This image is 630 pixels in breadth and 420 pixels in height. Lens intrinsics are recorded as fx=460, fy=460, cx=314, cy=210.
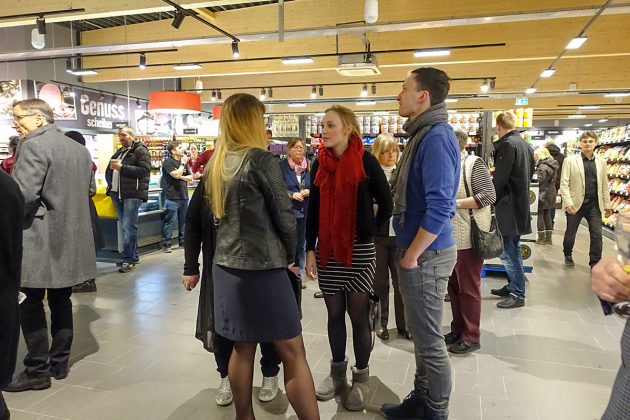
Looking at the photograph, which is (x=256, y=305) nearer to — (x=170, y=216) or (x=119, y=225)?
(x=119, y=225)

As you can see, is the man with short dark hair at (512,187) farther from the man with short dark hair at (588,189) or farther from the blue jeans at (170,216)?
the blue jeans at (170,216)

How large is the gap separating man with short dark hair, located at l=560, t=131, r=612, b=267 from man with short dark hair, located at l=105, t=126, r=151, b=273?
5263 mm

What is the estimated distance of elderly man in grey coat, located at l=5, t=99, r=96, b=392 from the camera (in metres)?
2.66

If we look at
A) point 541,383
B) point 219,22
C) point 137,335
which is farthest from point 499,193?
point 219,22

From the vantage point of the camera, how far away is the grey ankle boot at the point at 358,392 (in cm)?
249

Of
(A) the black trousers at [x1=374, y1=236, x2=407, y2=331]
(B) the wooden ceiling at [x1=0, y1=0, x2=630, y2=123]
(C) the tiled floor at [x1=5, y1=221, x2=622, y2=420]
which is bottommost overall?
(C) the tiled floor at [x1=5, y1=221, x2=622, y2=420]

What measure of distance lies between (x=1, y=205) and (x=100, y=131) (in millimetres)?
12617

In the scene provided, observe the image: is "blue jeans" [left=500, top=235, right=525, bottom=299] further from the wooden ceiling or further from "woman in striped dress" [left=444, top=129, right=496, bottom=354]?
the wooden ceiling

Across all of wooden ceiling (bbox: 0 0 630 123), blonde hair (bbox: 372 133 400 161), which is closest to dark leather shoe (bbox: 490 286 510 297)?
blonde hair (bbox: 372 133 400 161)

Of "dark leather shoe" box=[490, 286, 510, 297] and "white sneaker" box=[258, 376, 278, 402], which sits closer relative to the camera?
"white sneaker" box=[258, 376, 278, 402]

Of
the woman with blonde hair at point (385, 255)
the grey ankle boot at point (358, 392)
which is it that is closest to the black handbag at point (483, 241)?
the woman with blonde hair at point (385, 255)

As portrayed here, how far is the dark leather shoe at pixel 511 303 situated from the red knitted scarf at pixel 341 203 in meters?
2.54

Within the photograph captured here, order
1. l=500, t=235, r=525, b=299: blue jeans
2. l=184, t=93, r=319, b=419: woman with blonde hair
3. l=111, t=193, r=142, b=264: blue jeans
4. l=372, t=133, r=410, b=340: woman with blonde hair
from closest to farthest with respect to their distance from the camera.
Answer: l=184, t=93, r=319, b=419: woman with blonde hair
l=372, t=133, r=410, b=340: woman with blonde hair
l=500, t=235, r=525, b=299: blue jeans
l=111, t=193, r=142, b=264: blue jeans

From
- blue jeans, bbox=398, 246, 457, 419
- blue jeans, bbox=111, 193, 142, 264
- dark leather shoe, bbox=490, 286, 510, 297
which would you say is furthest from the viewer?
blue jeans, bbox=111, 193, 142, 264
